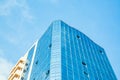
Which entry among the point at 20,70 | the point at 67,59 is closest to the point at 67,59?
the point at 67,59

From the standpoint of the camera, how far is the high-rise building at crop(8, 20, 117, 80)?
34188 millimetres

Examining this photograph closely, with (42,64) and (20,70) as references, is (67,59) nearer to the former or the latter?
(42,64)

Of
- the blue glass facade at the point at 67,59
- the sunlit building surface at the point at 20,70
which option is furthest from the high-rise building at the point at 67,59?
the sunlit building surface at the point at 20,70

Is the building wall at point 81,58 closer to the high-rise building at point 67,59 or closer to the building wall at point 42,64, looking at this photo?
the high-rise building at point 67,59

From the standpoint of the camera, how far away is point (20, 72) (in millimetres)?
46812

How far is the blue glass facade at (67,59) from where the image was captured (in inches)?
1345

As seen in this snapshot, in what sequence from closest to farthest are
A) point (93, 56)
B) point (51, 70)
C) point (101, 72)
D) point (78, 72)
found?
point (51, 70) < point (78, 72) < point (101, 72) < point (93, 56)

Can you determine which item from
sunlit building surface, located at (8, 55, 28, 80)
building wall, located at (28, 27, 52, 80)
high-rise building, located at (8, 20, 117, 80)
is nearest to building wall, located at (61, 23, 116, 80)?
high-rise building, located at (8, 20, 117, 80)

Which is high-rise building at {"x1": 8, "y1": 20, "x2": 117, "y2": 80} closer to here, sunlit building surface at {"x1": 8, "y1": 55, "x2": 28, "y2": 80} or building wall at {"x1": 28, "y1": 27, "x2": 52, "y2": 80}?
building wall at {"x1": 28, "y1": 27, "x2": 52, "y2": 80}

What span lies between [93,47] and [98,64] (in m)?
5.94

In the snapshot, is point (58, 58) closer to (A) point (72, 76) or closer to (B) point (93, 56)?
(A) point (72, 76)

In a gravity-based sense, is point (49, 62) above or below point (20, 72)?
below

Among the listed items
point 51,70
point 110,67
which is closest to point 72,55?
point 51,70

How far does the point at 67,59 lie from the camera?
3609 centimetres
